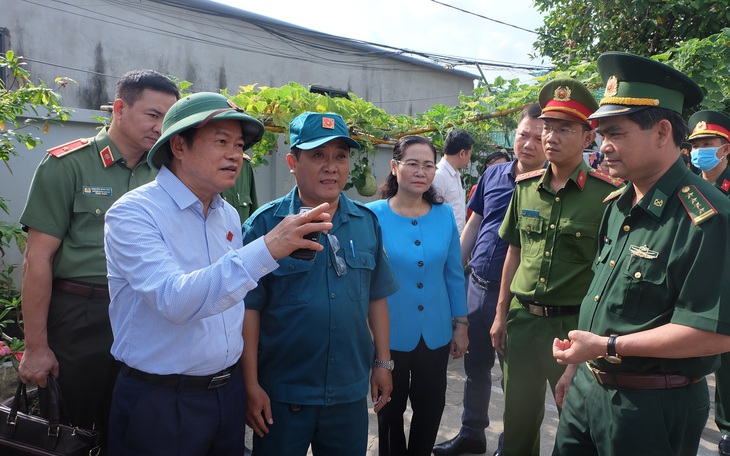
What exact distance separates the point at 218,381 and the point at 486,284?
78.1 inches

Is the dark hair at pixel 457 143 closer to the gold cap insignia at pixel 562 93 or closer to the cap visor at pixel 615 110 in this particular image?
the gold cap insignia at pixel 562 93

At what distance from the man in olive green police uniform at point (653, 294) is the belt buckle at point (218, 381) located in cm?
124

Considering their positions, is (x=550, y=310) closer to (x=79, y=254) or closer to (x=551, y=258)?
(x=551, y=258)

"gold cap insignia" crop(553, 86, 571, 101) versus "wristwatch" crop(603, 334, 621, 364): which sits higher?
"gold cap insignia" crop(553, 86, 571, 101)

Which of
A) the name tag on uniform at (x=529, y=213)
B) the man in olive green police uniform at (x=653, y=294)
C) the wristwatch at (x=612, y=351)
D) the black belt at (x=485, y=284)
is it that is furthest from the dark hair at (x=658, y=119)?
the black belt at (x=485, y=284)

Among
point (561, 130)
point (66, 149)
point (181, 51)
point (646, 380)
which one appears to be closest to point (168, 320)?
point (66, 149)

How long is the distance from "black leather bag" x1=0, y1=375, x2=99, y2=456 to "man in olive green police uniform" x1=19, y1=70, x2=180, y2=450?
0.24 meters

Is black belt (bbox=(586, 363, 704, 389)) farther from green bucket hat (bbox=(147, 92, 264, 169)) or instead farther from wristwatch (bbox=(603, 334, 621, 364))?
green bucket hat (bbox=(147, 92, 264, 169))

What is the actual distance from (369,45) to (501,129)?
7.85 m

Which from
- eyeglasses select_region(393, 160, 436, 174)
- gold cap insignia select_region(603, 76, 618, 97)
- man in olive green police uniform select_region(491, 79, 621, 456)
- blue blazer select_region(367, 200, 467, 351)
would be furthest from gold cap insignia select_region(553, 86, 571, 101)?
blue blazer select_region(367, 200, 467, 351)

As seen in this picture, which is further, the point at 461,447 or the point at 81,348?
the point at 461,447

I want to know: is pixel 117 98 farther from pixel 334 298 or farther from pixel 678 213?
pixel 678 213

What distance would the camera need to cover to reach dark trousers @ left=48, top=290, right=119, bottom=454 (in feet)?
7.74

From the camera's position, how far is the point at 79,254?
7.75ft
